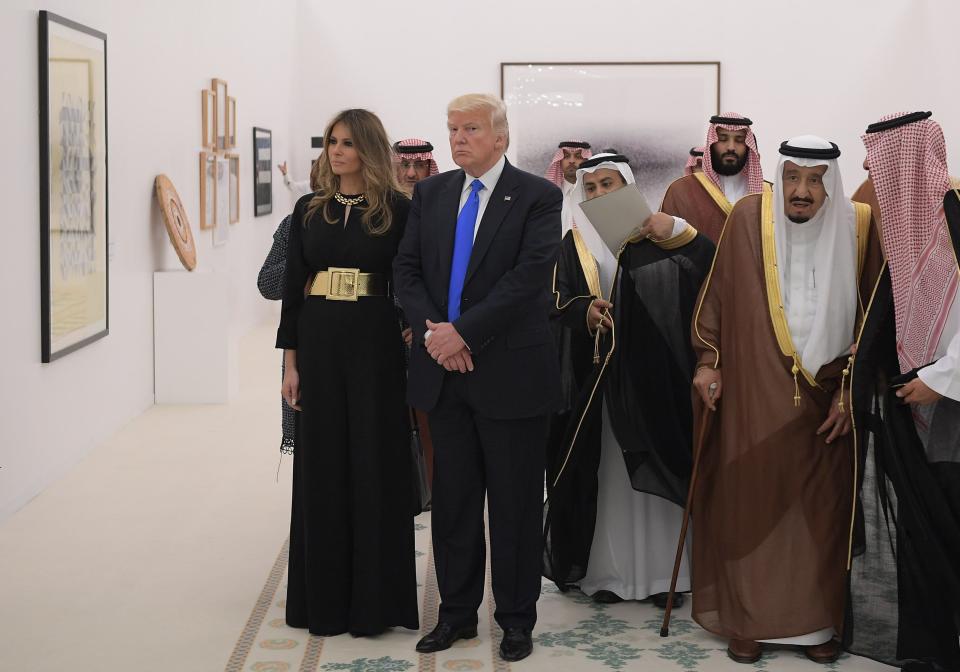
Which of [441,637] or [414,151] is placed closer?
[441,637]

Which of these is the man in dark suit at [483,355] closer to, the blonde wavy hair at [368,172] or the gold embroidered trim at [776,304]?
the blonde wavy hair at [368,172]

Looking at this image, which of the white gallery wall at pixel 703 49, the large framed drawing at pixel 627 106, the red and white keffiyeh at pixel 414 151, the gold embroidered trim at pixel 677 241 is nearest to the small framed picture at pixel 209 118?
the white gallery wall at pixel 703 49

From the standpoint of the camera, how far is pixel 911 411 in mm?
3584

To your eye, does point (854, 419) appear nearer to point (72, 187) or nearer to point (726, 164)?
point (726, 164)

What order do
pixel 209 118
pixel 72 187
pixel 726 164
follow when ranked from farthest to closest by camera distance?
1. pixel 209 118
2. pixel 72 187
3. pixel 726 164

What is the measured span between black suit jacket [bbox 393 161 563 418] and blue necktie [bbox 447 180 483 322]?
0.02 metres

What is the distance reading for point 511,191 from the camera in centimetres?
369

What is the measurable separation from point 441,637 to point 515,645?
24 centimetres

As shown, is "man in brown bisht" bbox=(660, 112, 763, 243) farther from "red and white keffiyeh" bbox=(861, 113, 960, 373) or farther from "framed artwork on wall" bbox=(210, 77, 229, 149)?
"framed artwork on wall" bbox=(210, 77, 229, 149)

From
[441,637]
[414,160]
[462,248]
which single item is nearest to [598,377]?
[462,248]

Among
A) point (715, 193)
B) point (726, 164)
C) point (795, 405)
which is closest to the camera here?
point (795, 405)

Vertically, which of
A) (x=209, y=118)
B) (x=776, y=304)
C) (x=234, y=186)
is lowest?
(x=776, y=304)

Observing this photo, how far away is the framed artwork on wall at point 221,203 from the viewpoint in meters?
10.6

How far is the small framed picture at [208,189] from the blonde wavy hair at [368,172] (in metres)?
6.27
